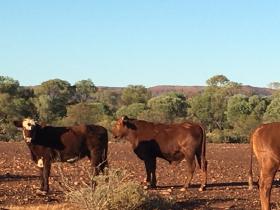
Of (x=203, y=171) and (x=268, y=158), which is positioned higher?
(x=268, y=158)

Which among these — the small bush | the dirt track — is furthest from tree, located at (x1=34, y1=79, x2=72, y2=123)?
the small bush

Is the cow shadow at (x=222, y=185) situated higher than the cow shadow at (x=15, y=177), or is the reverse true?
the cow shadow at (x=15, y=177)

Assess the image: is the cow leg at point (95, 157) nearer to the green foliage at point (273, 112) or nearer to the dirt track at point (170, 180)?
the dirt track at point (170, 180)

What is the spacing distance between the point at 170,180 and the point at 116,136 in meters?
1.89

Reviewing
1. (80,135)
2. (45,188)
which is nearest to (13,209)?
(45,188)

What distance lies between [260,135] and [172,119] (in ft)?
135

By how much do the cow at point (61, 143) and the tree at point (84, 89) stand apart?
199ft

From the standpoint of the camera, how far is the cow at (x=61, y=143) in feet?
49.2

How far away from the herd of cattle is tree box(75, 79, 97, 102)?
196 ft

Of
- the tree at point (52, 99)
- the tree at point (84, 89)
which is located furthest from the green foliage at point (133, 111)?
the tree at point (84, 89)

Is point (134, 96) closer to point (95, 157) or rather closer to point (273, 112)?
point (273, 112)

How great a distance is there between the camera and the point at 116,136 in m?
17.7

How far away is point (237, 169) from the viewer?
2081cm

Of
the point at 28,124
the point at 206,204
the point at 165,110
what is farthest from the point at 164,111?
the point at 206,204
